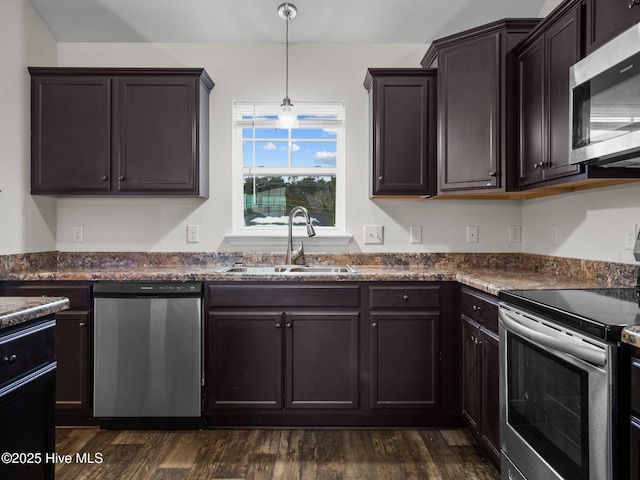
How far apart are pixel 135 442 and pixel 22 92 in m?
2.23

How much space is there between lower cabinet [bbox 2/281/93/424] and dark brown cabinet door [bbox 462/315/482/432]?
2100 millimetres

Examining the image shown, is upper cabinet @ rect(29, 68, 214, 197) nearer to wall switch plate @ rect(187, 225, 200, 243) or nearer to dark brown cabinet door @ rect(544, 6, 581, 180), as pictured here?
wall switch plate @ rect(187, 225, 200, 243)

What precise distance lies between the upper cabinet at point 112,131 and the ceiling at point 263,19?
1.49ft

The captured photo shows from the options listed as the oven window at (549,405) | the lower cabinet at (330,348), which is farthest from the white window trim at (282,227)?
the oven window at (549,405)

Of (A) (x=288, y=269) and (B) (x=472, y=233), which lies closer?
(A) (x=288, y=269)

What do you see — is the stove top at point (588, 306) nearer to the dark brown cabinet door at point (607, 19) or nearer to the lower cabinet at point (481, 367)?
the lower cabinet at point (481, 367)

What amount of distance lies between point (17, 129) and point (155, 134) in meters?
0.83

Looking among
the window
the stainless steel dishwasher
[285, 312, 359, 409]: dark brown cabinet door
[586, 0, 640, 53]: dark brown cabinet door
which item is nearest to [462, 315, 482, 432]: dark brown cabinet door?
[285, 312, 359, 409]: dark brown cabinet door

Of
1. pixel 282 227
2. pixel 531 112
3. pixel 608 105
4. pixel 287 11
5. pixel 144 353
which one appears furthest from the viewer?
pixel 282 227

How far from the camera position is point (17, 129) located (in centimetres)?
268

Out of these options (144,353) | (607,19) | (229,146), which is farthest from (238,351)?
(607,19)

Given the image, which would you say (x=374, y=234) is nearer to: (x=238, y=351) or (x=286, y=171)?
(x=286, y=171)

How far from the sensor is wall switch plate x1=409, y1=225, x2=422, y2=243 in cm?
309

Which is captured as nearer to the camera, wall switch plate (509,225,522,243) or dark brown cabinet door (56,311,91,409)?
dark brown cabinet door (56,311,91,409)
